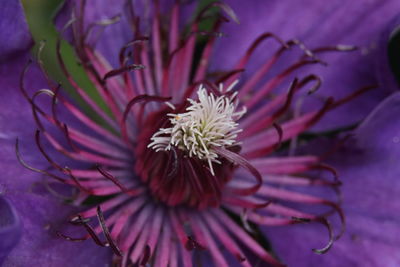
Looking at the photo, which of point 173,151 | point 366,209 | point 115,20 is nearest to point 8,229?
point 173,151

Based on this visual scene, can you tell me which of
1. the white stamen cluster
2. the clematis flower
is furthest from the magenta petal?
the white stamen cluster

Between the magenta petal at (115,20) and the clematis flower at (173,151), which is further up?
the magenta petal at (115,20)

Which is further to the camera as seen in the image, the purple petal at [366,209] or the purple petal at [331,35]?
the purple petal at [331,35]

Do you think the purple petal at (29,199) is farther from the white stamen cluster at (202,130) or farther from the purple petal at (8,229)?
the white stamen cluster at (202,130)

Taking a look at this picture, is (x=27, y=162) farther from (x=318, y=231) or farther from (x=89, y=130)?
(x=318, y=231)

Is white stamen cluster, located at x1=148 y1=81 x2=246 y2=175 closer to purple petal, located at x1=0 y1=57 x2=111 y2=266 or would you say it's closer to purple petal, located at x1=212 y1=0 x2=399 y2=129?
purple petal, located at x1=0 y1=57 x2=111 y2=266

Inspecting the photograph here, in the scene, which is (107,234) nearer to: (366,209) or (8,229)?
(8,229)

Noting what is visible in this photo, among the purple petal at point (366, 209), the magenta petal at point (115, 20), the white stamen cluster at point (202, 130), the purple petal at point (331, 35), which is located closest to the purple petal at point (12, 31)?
the magenta petal at point (115, 20)
